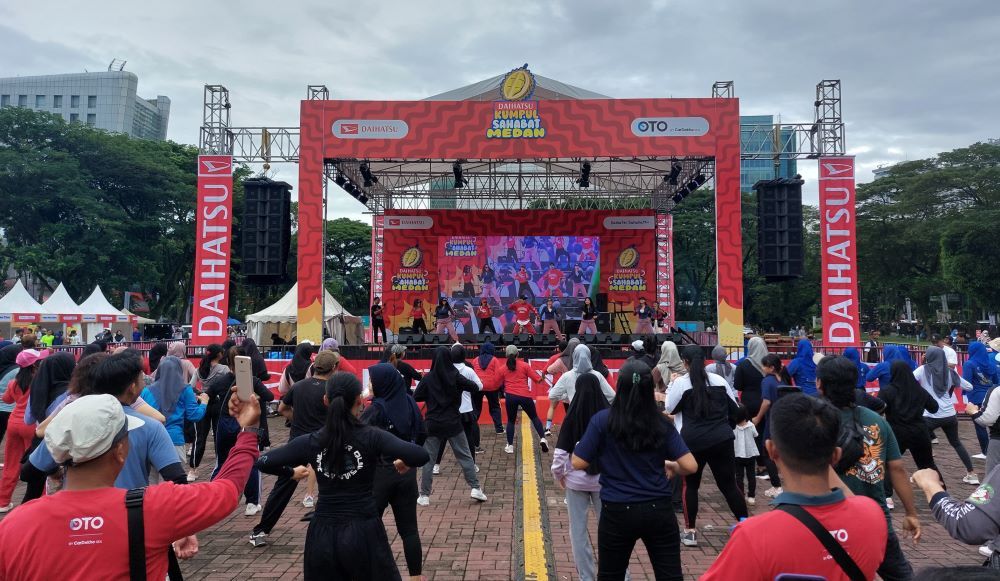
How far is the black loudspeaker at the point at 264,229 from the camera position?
14.2 metres

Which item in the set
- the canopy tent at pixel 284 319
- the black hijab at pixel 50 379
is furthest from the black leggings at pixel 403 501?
the canopy tent at pixel 284 319

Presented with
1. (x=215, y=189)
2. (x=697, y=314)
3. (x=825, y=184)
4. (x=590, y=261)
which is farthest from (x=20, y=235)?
(x=697, y=314)

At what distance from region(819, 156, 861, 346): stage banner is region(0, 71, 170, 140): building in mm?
76788

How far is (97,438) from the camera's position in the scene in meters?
1.63

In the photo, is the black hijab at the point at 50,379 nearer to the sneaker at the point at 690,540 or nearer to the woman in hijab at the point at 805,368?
the sneaker at the point at 690,540

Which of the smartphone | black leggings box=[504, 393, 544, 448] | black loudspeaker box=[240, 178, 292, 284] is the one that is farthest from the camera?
black loudspeaker box=[240, 178, 292, 284]

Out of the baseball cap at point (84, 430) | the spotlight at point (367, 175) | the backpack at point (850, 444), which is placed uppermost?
the spotlight at point (367, 175)

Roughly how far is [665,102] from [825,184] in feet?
13.6

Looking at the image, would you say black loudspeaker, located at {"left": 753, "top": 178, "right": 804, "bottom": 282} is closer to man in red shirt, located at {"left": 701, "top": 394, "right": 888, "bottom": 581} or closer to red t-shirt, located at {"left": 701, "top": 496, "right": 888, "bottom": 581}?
man in red shirt, located at {"left": 701, "top": 394, "right": 888, "bottom": 581}

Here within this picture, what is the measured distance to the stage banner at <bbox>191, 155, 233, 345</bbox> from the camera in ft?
45.0

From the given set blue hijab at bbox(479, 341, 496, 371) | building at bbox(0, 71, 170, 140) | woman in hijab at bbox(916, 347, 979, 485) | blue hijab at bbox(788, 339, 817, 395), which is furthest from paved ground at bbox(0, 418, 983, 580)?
building at bbox(0, 71, 170, 140)

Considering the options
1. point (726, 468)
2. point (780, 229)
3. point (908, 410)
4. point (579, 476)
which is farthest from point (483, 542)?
point (780, 229)

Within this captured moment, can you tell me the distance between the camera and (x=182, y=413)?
193 inches

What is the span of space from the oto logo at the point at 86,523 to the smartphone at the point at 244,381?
0.64 metres
